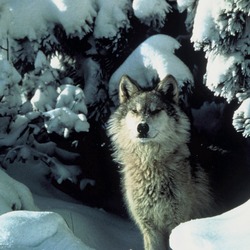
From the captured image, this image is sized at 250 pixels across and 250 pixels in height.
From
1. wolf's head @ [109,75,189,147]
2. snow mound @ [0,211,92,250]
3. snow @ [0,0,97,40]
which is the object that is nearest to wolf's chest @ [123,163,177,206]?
wolf's head @ [109,75,189,147]

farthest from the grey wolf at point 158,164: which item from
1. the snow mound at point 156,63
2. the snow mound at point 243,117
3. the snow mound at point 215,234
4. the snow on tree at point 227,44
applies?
the snow mound at point 215,234

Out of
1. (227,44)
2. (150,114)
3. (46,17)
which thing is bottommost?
(150,114)

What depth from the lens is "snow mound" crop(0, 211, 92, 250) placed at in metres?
3.83

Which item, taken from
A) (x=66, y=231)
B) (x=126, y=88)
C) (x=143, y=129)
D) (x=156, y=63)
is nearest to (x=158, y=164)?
(x=143, y=129)

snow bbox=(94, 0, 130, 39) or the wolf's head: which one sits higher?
snow bbox=(94, 0, 130, 39)

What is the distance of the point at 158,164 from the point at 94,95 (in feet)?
6.37

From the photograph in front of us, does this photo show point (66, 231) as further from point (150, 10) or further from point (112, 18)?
point (112, 18)

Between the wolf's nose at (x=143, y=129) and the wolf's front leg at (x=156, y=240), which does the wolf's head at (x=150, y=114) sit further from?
the wolf's front leg at (x=156, y=240)

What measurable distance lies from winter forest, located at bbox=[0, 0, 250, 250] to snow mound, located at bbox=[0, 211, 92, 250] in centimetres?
200

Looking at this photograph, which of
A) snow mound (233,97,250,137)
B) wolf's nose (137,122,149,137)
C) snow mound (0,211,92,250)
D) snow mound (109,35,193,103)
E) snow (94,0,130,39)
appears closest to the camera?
snow mound (0,211,92,250)

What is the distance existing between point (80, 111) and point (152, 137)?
1.14 meters

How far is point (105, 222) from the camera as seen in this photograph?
7.73m

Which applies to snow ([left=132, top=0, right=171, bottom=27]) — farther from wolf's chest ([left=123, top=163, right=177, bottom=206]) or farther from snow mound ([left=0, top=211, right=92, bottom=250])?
snow mound ([left=0, top=211, right=92, bottom=250])

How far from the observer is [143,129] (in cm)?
641
